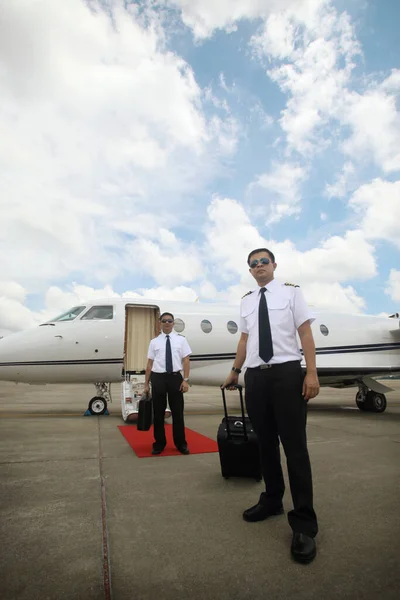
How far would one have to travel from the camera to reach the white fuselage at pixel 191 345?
322 inches

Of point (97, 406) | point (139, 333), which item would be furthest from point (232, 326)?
point (97, 406)

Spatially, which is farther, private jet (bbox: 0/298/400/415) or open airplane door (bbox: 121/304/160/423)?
open airplane door (bbox: 121/304/160/423)

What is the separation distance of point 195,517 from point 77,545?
83 cm

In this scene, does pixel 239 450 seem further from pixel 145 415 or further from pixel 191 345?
pixel 191 345

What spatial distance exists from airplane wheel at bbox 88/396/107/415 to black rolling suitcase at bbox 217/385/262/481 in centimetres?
607

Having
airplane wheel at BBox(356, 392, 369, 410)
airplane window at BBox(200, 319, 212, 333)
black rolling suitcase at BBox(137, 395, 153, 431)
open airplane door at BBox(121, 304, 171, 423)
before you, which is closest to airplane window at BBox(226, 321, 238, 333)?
airplane window at BBox(200, 319, 212, 333)

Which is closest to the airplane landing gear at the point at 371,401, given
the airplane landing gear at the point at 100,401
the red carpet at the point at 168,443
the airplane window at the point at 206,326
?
the airplane window at the point at 206,326

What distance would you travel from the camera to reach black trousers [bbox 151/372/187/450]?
4.56 m

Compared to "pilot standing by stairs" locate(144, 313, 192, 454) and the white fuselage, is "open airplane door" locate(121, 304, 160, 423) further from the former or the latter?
"pilot standing by stairs" locate(144, 313, 192, 454)

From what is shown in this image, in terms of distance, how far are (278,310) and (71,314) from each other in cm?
719

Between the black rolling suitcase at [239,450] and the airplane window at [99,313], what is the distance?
6.08 meters

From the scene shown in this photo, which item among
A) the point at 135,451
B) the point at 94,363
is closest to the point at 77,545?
the point at 135,451

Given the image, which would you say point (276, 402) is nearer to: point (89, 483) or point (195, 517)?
point (195, 517)

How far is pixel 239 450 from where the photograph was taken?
329 cm
